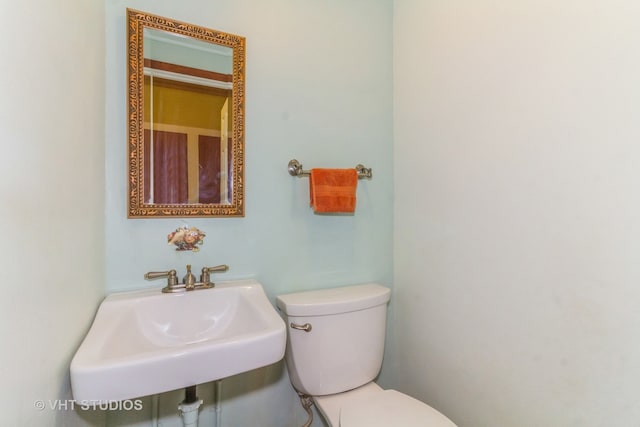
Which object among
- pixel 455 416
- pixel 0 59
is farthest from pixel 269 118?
pixel 455 416

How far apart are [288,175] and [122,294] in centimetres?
77

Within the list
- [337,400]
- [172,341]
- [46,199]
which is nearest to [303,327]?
[337,400]

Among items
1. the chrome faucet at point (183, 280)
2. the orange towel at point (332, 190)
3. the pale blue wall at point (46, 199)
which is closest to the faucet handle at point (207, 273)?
the chrome faucet at point (183, 280)

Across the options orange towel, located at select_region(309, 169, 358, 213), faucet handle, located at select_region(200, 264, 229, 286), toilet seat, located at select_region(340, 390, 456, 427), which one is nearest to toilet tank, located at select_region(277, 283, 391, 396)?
toilet seat, located at select_region(340, 390, 456, 427)

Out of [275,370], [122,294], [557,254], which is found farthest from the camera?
[275,370]

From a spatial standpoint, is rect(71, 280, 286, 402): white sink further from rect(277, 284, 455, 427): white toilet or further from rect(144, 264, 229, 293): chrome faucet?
rect(277, 284, 455, 427): white toilet

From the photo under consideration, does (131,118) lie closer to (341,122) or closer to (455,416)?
(341,122)

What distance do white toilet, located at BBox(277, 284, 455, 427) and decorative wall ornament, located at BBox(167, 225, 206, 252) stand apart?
40cm

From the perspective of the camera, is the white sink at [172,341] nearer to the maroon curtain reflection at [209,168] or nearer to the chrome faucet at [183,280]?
the chrome faucet at [183,280]

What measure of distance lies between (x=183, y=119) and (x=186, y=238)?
457 millimetres

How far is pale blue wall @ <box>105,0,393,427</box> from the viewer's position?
1.03 meters

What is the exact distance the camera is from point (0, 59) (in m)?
0.46

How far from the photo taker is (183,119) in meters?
1.09

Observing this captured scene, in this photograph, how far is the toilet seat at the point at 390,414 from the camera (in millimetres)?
949
